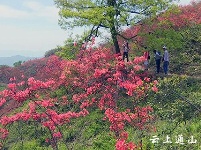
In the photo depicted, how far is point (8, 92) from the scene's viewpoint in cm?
1069

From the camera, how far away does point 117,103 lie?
17.5m

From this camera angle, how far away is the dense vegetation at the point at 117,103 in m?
12.0

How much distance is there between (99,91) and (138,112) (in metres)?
4.04

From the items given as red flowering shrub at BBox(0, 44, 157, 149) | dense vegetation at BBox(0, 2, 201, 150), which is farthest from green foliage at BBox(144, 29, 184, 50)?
red flowering shrub at BBox(0, 44, 157, 149)

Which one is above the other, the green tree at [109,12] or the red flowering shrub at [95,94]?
the green tree at [109,12]

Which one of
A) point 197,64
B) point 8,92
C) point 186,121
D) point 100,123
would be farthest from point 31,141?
point 197,64

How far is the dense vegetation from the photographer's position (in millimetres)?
12023

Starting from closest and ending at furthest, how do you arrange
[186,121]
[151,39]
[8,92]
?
[8,92] < [186,121] < [151,39]

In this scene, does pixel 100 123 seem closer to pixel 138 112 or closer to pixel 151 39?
pixel 138 112

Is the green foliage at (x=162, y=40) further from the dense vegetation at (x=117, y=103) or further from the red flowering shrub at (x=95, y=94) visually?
the red flowering shrub at (x=95, y=94)

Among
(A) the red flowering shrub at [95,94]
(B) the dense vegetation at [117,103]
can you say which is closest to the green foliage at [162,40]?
(B) the dense vegetation at [117,103]

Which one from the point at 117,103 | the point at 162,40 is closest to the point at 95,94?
the point at 117,103

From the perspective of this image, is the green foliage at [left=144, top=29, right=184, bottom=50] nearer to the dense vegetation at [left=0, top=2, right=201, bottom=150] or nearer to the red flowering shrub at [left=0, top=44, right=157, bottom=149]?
the dense vegetation at [left=0, top=2, right=201, bottom=150]

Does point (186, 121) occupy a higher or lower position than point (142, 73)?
lower
